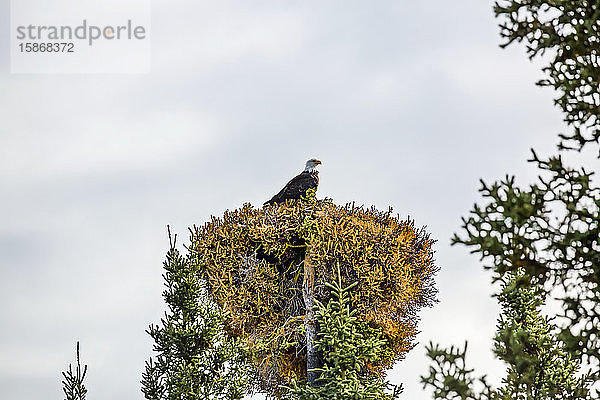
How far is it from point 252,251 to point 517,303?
4.01 m

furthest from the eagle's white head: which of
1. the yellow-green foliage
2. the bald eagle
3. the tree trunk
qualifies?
→ the tree trunk

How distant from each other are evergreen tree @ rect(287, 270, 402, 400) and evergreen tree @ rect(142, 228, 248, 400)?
984 millimetres

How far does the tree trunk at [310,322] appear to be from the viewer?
1128 cm

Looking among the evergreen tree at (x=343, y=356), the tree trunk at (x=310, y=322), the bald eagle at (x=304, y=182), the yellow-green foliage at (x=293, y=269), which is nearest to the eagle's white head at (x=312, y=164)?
the bald eagle at (x=304, y=182)

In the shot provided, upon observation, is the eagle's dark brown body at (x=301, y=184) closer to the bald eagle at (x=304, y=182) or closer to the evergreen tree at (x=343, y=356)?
the bald eagle at (x=304, y=182)

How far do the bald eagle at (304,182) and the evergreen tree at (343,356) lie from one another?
1.58m

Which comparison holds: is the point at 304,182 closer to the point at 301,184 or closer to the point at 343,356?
the point at 301,184

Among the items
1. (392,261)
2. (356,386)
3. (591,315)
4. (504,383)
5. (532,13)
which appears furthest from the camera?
(392,261)

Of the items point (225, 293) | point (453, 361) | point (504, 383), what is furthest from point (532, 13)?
point (225, 293)

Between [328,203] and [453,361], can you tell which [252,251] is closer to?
[328,203]

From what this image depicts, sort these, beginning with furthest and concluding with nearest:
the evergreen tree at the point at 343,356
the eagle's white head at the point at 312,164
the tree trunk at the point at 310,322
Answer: the eagle's white head at the point at 312,164 → the tree trunk at the point at 310,322 → the evergreen tree at the point at 343,356

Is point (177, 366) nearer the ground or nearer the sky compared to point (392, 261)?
nearer the ground

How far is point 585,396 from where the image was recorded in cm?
520

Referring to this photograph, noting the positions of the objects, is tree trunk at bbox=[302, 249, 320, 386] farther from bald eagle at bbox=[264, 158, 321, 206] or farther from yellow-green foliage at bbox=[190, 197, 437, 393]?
bald eagle at bbox=[264, 158, 321, 206]
